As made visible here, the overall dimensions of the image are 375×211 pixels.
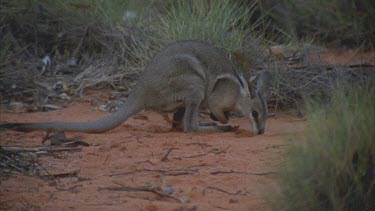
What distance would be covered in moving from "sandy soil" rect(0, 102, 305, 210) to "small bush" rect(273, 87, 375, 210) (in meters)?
0.29

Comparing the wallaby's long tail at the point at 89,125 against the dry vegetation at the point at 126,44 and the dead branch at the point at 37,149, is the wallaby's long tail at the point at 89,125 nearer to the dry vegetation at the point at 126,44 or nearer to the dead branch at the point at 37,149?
the dead branch at the point at 37,149

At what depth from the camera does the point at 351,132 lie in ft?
13.2

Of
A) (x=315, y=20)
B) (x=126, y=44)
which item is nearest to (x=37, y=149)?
(x=126, y=44)

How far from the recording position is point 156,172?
5.40 metres

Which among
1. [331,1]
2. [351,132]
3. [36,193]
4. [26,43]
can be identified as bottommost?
[36,193]

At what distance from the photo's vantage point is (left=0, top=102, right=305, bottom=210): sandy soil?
4570mm

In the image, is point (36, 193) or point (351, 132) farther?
point (36, 193)

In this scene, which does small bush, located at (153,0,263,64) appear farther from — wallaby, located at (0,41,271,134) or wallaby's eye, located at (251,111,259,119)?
wallaby's eye, located at (251,111,259,119)

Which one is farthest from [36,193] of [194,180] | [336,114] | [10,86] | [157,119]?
[10,86]

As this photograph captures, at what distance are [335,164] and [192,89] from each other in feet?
12.7

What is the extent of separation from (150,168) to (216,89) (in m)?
2.65

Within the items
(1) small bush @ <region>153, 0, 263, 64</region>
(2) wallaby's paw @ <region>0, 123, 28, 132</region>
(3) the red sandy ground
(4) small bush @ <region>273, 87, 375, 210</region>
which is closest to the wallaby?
(3) the red sandy ground

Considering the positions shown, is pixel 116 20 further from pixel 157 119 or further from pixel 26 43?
pixel 157 119

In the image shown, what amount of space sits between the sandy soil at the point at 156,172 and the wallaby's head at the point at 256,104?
0.17 meters
